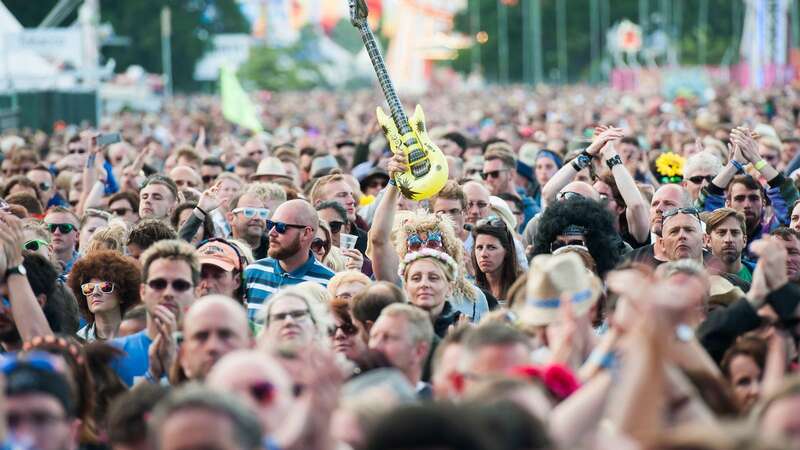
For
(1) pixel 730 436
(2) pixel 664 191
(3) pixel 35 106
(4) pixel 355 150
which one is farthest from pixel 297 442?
(3) pixel 35 106

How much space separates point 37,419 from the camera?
5781 millimetres

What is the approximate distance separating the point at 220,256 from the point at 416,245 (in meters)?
1.13

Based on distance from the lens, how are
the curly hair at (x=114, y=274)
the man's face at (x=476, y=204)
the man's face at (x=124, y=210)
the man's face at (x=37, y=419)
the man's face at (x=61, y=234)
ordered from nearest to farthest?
the man's face at (x=37, y=419) < the curly hair at (x=114, y=274) < the man's face at (x=61, y=234) < the man's face at (x=476, y=204) < the man's face at (x=124, y=210)

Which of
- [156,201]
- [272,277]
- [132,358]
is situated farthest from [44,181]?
[132,358]

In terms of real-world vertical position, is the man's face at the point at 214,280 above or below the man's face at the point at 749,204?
above

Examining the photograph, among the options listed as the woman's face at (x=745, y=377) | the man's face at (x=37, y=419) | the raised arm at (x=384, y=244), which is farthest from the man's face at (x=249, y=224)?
the man's face at (x=37, y=419)

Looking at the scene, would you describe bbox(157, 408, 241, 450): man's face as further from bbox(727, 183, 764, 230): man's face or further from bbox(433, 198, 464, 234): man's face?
bbox(727, 183, 764, 230): man's face

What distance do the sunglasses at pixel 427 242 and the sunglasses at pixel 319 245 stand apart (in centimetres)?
82

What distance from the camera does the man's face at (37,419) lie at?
5.72 m

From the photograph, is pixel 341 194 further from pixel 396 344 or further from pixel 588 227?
pixel 396 344

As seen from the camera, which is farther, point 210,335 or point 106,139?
point 106,139

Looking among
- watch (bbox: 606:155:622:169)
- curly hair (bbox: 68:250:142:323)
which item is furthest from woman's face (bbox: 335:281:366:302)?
watch (bbox: 606:155:622:169)

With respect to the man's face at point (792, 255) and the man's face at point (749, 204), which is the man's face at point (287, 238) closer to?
the man's face at point (792, 255)

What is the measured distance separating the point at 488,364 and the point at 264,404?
36.6 inches
